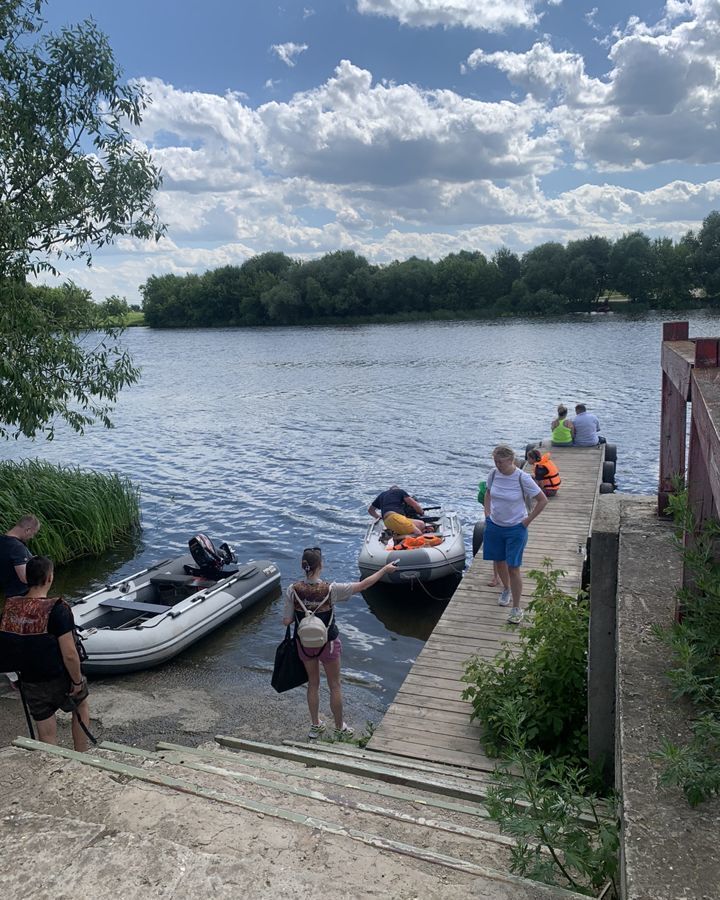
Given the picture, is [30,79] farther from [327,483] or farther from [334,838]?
[327,483]

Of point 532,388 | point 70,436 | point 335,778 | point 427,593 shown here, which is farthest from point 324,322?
point 335,778

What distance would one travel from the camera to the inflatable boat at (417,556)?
1102 cm

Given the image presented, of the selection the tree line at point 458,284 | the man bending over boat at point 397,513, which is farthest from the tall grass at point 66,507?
the tree line at point 458,284

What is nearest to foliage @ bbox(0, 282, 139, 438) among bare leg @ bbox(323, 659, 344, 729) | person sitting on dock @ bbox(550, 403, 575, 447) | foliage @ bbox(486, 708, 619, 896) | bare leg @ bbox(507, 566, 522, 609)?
bare leg @ bbox(323, 659, 344, 729)

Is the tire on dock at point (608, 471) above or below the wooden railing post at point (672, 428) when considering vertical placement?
below

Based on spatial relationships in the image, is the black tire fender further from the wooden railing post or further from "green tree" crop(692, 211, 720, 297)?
"green tree" crop(692, 211, 720, 297)

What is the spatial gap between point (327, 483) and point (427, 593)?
797 centimetres

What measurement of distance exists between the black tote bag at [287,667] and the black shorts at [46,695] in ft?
5.28

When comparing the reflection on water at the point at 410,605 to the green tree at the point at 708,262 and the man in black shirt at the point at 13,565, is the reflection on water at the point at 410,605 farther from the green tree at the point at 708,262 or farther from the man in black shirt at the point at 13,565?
the green tree at the point at 708,262

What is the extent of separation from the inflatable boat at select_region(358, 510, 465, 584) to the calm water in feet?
2.05

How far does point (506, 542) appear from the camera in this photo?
7.85 m

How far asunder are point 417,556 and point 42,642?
656 centimetres

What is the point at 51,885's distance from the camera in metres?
2.62

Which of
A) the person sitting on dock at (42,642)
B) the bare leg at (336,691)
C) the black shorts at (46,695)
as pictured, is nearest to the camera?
the person sitting on dock at (42,642)
